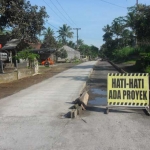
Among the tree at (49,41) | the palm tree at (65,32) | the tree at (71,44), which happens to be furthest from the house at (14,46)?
the tree at (71,44)

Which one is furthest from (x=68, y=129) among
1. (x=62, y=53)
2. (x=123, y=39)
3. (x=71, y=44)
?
(x=71, y=44)

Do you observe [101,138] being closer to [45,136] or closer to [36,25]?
[45,136]

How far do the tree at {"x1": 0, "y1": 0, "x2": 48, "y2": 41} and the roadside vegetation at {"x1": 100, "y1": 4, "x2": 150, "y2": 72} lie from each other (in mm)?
9217

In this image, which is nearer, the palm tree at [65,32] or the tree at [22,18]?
the tree at [22,18]

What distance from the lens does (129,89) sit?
29.2 ft

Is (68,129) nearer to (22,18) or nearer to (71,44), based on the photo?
(22,18)

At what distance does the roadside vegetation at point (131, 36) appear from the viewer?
36312 mm

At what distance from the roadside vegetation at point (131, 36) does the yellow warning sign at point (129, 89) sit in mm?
14598

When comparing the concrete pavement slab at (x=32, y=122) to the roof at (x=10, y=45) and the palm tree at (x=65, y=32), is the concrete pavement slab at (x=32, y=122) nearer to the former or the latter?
the roof at (x=10, y=45)

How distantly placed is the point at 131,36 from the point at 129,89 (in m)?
72.6

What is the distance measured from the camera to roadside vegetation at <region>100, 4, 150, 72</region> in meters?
36.3

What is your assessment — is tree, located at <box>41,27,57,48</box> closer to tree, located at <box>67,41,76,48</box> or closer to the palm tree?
the palm tree

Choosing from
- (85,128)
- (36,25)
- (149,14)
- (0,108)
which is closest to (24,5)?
(36,25)

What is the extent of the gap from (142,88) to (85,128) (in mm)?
2707
